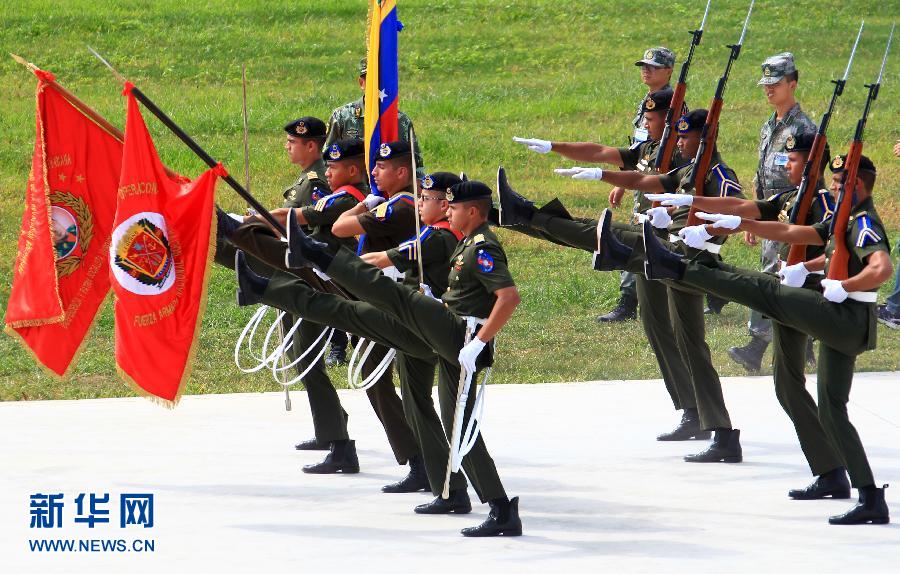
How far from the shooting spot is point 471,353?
7297mm

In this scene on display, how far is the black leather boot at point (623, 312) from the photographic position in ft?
44.5

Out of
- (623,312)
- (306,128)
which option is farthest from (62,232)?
(623,312)

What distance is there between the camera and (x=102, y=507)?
7879mm

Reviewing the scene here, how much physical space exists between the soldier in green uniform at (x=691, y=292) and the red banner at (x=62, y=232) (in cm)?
233

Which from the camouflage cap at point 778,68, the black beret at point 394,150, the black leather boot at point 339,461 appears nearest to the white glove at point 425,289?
the black beret at point 394,150

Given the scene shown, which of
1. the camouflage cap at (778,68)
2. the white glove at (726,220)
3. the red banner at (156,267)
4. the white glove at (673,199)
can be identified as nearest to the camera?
the white glove at (726,220)

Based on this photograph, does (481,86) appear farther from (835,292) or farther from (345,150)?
(835,292)

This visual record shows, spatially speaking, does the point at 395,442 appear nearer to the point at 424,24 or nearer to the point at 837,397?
the point at 837,397

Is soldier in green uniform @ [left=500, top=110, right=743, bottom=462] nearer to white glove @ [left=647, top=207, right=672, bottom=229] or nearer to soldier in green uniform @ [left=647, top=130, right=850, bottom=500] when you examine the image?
white glove @ [left=647, top=207, right=672, bottom=229]

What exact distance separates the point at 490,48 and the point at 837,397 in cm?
1940

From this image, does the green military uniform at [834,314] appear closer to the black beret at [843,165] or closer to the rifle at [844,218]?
the rifle at [844,218]

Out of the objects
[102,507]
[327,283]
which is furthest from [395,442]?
[102,507]

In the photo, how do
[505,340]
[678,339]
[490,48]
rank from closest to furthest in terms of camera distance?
[678,339] < [505,340] < [490,48]

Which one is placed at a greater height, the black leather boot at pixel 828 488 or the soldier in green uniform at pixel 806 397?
the soldier in green uniform at pixel 806 397
